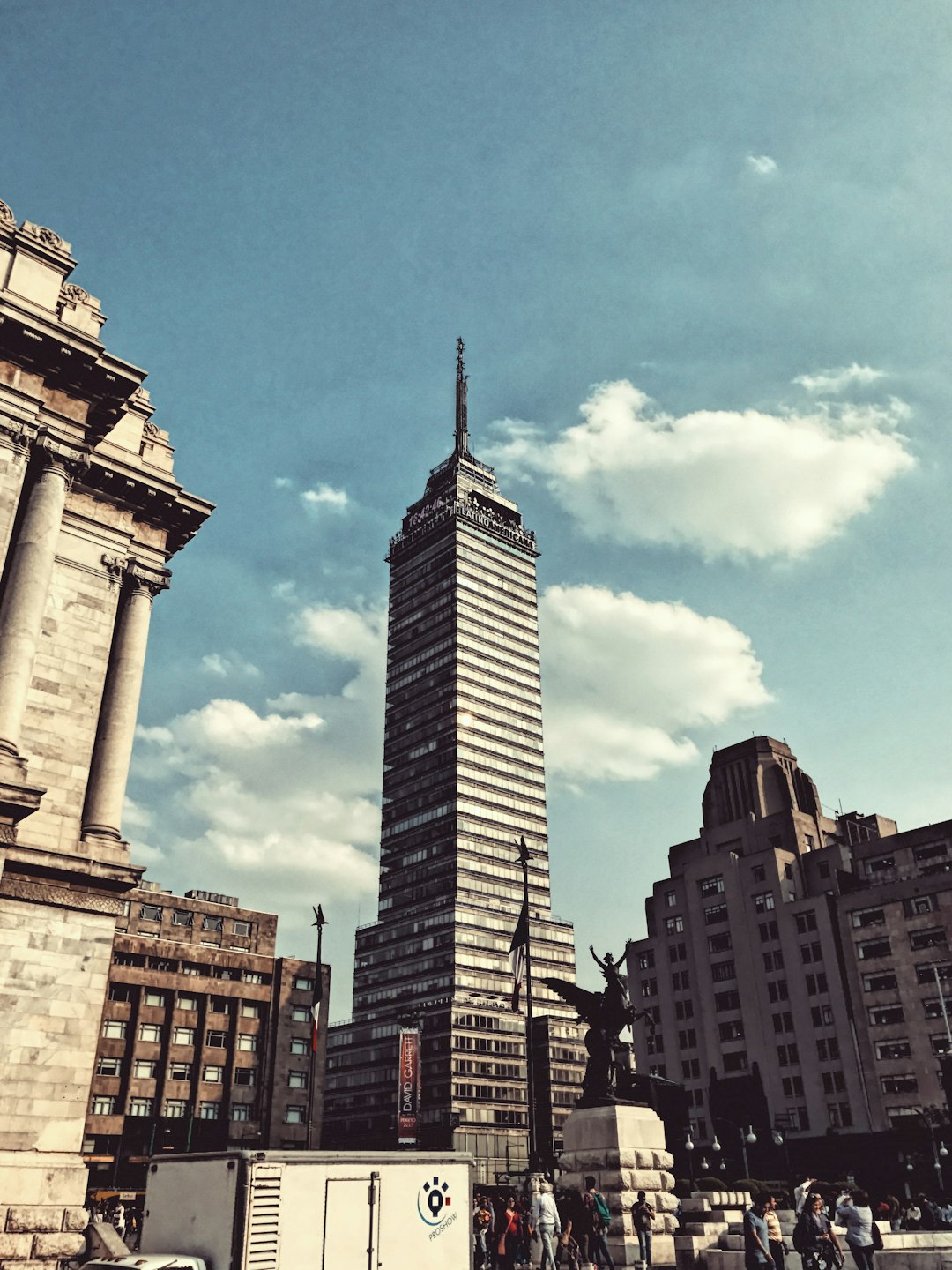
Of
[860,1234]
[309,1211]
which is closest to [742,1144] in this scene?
[860,1234]

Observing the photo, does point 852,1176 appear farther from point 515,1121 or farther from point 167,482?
point 167,482

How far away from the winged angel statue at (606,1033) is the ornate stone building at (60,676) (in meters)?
13.7

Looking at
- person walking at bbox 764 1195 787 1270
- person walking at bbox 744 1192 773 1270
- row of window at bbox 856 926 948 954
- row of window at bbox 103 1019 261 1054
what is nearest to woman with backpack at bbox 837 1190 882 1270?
person walking at bbox 764 1195 787 1270

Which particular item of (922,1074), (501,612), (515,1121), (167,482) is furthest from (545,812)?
(167,482)

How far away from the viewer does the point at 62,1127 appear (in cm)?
2183

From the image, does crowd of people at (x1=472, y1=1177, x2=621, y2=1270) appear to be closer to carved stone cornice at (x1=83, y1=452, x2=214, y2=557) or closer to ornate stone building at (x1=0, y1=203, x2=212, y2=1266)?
ornate stone building at (x1=0, y1=203, x2=212, y2=1266)

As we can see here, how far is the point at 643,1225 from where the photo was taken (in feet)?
73.6

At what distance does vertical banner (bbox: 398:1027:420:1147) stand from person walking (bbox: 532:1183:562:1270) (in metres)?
81.7

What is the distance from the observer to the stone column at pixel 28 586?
22688 mm

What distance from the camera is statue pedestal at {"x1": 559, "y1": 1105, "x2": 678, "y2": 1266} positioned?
24.2 meters

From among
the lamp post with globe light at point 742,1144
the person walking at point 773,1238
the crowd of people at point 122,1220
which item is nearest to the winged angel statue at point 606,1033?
the person walking at point 773,1238

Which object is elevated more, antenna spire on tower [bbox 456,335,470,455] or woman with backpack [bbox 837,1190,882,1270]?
antenna spire on tower [bbox 456,335,470,455]

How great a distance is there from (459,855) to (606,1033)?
105031 millimetres

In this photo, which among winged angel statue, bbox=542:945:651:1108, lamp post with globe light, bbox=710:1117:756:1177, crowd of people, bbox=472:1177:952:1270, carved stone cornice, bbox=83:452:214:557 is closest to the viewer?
crowd of people, bbox=472:1177:952:1270
